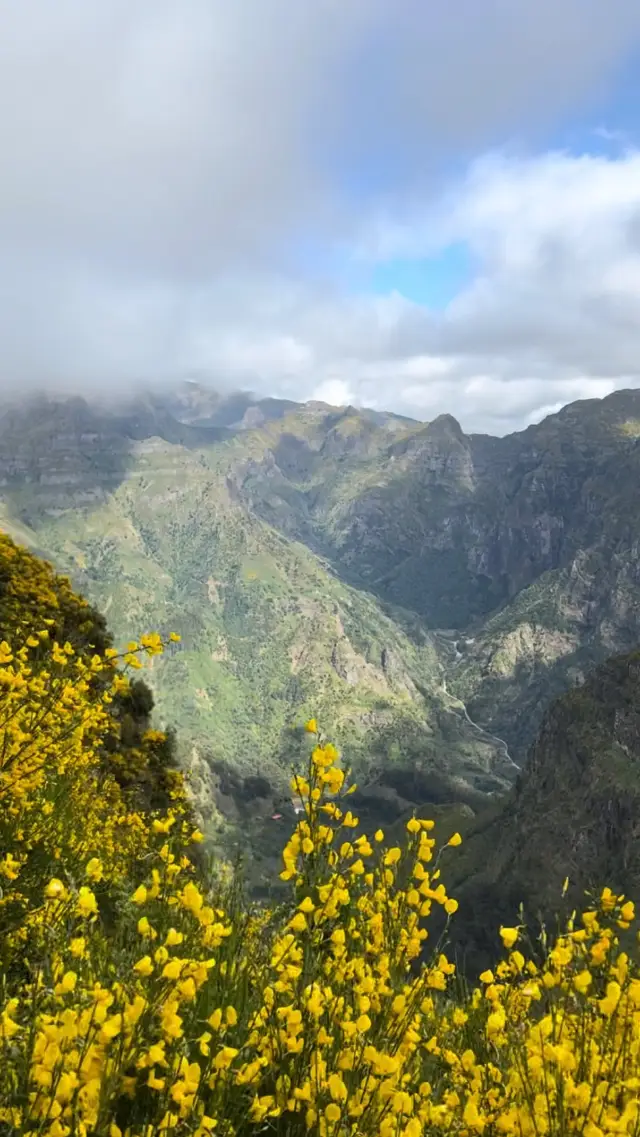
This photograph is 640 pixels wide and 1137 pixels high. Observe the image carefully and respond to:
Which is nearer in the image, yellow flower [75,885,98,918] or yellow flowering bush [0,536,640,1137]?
yellow flowering bush [0,536,640,1137]

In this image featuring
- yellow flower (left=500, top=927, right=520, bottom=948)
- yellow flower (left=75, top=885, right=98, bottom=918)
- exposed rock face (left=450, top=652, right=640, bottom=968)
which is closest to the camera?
yellow flower (left=75, top=885, right=98, bottom=918)

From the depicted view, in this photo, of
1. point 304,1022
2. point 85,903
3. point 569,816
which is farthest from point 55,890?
point 569,816

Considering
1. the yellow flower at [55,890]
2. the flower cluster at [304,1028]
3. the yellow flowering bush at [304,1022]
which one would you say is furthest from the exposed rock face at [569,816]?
the yellow flower at [55,890]

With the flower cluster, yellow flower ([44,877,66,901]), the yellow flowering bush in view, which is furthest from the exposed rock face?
yellow flower ([44,877,66,901])

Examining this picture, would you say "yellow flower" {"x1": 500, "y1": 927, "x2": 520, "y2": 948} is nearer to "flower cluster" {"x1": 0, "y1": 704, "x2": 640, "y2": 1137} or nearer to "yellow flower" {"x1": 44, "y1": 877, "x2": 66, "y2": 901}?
"flower cluster" {"x1": 0, "y1": 704, "x2": 640, "y2": 1137}

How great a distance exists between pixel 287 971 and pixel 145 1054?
0.89m

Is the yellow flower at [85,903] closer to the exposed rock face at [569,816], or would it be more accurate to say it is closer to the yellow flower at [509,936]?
the yellow flower at [509,936]

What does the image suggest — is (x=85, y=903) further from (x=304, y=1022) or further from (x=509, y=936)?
(x=509, y=936)

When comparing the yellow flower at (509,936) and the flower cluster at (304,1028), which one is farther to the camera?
the yellow flower at (509,936)

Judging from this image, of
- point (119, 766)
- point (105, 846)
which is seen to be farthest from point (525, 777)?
point (105, 846)

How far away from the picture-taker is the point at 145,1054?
3000mm

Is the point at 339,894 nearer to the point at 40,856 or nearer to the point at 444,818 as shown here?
the point at 40,856

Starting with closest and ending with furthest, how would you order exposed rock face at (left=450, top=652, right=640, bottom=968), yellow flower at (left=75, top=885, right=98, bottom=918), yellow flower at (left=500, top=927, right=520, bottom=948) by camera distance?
yellow flower at (left=75, top=885, right=98, bottom=918)
yellow flower at (left=500, top=927, right=520, bottom=948)
exposed rock face at (left=450, top=652, right=640, bottom=968)

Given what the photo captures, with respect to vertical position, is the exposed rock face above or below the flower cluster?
below
